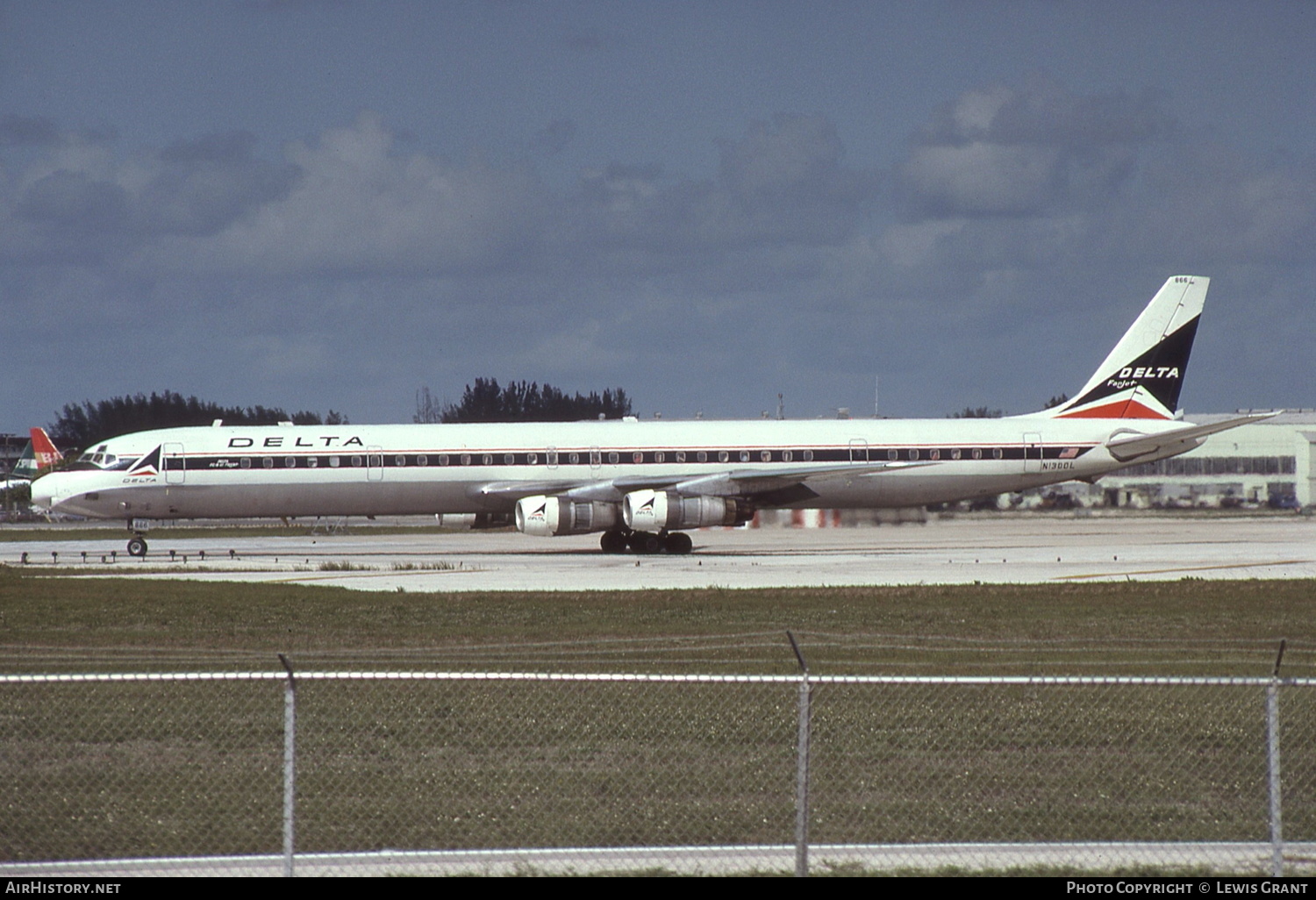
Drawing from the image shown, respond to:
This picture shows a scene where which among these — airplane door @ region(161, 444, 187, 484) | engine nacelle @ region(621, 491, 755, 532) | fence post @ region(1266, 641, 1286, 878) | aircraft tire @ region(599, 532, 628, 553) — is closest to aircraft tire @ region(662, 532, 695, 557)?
aircraft tire @ region(599, 532, 628, 553)

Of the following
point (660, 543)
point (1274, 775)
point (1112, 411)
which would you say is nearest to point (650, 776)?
point (1274, 775)

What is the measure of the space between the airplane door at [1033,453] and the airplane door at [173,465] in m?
27.0

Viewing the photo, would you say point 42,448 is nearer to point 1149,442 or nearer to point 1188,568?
point 1149,442

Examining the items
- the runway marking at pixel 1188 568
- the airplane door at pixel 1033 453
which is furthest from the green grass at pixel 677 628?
the airplane door at pixel 1033 453

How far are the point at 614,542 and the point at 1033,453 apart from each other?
46.3 feet

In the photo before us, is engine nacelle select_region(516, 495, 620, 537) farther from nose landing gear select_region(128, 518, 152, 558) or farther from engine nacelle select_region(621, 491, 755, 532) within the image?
nose landing gear select_region(128, 518, 152, 558)

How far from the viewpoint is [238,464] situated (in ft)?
150

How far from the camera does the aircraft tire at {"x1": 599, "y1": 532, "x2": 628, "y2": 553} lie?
1841 inches

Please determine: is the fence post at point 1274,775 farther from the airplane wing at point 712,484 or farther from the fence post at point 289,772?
the airplane wing at point 712,484

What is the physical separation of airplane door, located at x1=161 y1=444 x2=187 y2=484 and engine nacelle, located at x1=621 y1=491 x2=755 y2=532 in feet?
45.5

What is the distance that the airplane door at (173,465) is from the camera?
4541cm

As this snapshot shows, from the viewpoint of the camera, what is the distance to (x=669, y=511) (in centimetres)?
4362

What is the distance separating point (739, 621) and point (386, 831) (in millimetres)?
13904
